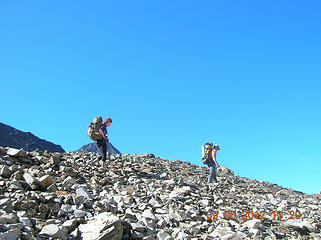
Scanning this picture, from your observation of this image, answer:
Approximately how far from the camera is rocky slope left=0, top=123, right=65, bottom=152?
111938 millimetres

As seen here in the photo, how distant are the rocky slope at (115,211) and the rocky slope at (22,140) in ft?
346

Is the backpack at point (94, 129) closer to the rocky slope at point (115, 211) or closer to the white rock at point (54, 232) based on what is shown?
the rocky slope at point (115, 211)

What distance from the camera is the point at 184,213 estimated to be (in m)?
8.86

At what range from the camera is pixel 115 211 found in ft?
26.2

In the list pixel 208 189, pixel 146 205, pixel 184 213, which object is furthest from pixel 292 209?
pixel 146 205

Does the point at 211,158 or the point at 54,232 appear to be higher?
the point at 211,158

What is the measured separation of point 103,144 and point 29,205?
25.6 feet
